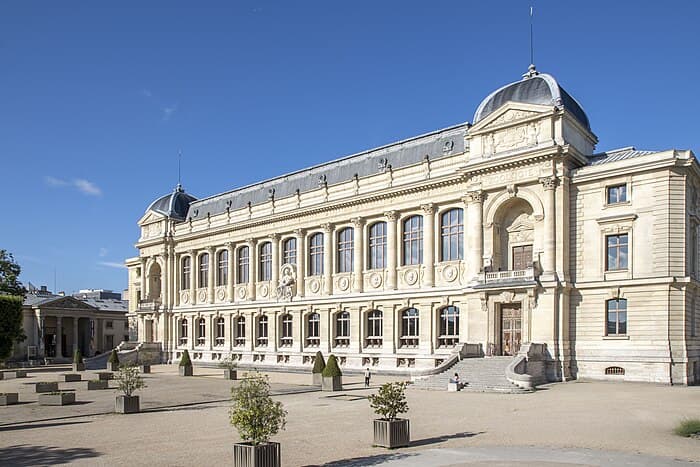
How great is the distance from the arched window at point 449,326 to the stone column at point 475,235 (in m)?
4.18

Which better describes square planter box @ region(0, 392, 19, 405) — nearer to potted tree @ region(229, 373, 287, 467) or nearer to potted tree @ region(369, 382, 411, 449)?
potted tree @ region(229, 373, 287, 467)

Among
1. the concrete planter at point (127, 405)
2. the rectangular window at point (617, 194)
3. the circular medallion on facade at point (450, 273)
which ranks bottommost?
the concrete planter at point (127, 405)

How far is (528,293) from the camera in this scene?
42562 mm

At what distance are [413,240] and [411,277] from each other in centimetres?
309

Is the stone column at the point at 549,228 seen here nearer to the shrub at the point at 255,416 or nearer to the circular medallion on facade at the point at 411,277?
the circular medallion on facade at the point at 411,277

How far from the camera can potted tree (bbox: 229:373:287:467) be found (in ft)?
49.6

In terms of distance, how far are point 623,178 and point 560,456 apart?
28624mm

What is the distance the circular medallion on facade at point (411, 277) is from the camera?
5247cm

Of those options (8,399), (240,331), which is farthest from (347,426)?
(240,331)

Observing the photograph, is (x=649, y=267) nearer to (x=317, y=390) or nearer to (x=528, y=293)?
(x=528, y=293)

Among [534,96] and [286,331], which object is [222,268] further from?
[534,96]

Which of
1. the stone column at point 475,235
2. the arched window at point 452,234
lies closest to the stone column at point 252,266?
the arched window at point 452,234

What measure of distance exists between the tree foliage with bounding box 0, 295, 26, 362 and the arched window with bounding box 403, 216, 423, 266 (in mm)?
28851

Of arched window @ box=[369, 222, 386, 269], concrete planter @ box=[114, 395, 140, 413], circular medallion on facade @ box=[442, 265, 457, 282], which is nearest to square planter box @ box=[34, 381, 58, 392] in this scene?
concrete planter @ box=[114, 395, 140, 413]
